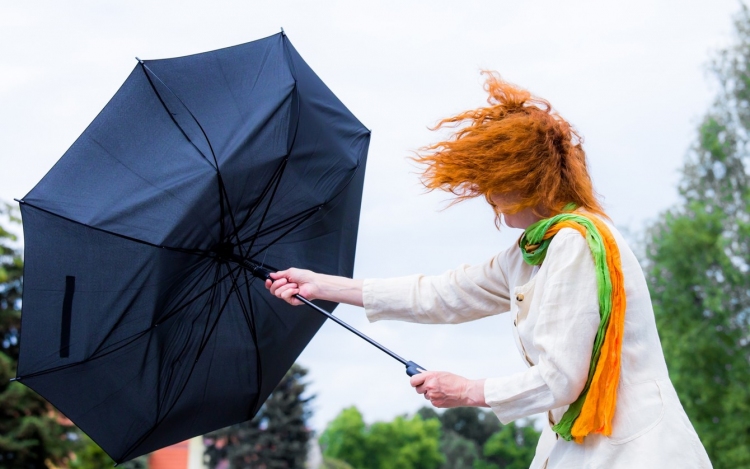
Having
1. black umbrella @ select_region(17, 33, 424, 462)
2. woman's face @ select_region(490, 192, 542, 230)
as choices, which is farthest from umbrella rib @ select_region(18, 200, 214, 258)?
woman's face @ select_region(490, 192, 542, 230)

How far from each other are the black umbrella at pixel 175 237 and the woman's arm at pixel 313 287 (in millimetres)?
128

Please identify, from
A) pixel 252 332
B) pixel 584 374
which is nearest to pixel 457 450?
pixel 252 332

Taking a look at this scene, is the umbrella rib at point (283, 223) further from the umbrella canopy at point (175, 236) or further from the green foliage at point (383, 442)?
the green foliage at point (383, 442)

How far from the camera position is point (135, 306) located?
3.31 meters

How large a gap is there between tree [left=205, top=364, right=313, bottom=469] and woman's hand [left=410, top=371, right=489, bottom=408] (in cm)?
1730

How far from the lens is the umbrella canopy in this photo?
320 cm

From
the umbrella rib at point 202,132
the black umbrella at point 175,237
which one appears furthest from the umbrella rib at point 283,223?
the umbrella rib at point 202,132

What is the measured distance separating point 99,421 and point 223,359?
548 mm

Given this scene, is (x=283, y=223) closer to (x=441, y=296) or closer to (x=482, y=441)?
(x=441, y=296)

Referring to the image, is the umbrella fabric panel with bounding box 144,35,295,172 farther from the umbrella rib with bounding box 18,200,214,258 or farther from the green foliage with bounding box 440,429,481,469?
the green foliage with bounding box 440,429,481,469

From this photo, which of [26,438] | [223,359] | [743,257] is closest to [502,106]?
[223,359]

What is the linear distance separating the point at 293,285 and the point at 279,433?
1714 cm

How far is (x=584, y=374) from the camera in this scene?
2.39m

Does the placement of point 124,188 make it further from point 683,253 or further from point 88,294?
point 683,253
